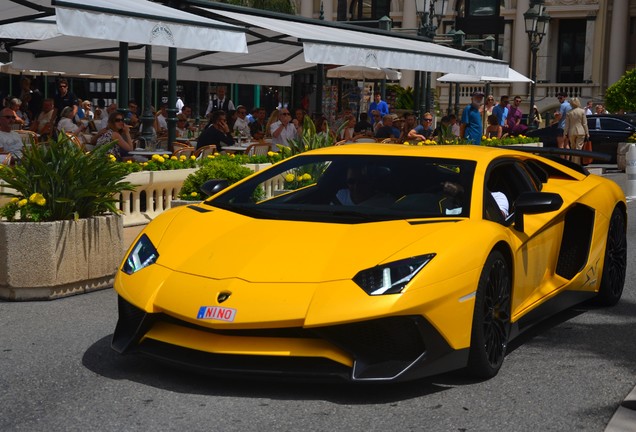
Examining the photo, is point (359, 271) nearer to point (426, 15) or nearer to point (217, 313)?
point (217, 313)

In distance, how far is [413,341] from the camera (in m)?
5.57

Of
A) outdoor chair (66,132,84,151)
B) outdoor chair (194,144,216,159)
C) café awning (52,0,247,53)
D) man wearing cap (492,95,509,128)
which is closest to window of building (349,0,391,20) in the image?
man wearing cap (492,95,509,128)

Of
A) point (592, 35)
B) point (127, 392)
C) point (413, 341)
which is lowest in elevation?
point (127, 392)

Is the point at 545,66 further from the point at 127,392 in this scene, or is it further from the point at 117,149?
the point at 127,392

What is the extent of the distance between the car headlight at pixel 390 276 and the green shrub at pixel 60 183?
145 inches

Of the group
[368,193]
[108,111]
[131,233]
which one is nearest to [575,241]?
[368,193]

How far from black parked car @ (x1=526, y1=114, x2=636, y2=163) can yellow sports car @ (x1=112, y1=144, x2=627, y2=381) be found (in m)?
24.8

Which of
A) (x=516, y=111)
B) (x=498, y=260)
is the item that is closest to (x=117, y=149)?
(x=498, y=260)

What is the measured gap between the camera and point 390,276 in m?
5.62

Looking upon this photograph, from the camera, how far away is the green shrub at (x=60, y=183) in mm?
8711

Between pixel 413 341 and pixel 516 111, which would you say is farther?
pixel 516 111

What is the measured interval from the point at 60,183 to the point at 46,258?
64 cm

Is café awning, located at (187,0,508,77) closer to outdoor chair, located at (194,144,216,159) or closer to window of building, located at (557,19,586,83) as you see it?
outdoor chair, located at (194,144,216,159)

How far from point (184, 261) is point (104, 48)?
14.8 m
